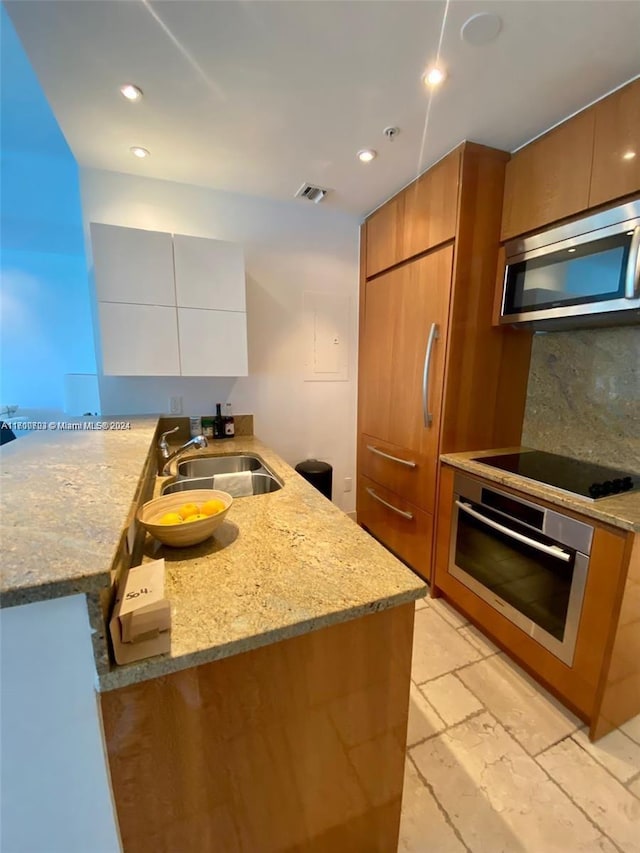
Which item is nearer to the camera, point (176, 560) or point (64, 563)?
point (64, 563)

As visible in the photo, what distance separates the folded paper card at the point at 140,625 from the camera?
568mm

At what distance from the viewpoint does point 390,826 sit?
89cm

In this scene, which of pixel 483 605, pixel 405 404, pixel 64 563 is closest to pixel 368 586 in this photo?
pixel 64 563

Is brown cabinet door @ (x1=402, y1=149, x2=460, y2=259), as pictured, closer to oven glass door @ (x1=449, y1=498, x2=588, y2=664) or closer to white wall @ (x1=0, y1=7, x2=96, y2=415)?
oven glass door @ (x1=449, y1=498, x2=588, y2=664)

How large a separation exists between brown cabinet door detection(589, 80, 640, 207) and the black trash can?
76.3 inches

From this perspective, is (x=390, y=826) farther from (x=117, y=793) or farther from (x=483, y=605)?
(x=483, y=605)

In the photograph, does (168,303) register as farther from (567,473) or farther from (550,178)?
(567,473)

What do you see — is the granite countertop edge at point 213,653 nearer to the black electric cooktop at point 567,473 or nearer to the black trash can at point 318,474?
the black electric cooktop at point 567,473

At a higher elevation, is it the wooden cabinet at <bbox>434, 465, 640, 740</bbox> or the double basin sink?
the double basin sink

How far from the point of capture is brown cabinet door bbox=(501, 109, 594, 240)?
4.64ft

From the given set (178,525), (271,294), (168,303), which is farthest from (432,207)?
(178,525)

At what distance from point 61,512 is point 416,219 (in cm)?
213

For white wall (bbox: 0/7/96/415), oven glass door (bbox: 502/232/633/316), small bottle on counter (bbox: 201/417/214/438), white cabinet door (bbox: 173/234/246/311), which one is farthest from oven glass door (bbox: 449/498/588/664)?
white wall (bbox: 0/7/96/415)

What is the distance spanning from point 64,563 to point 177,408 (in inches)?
72.8
